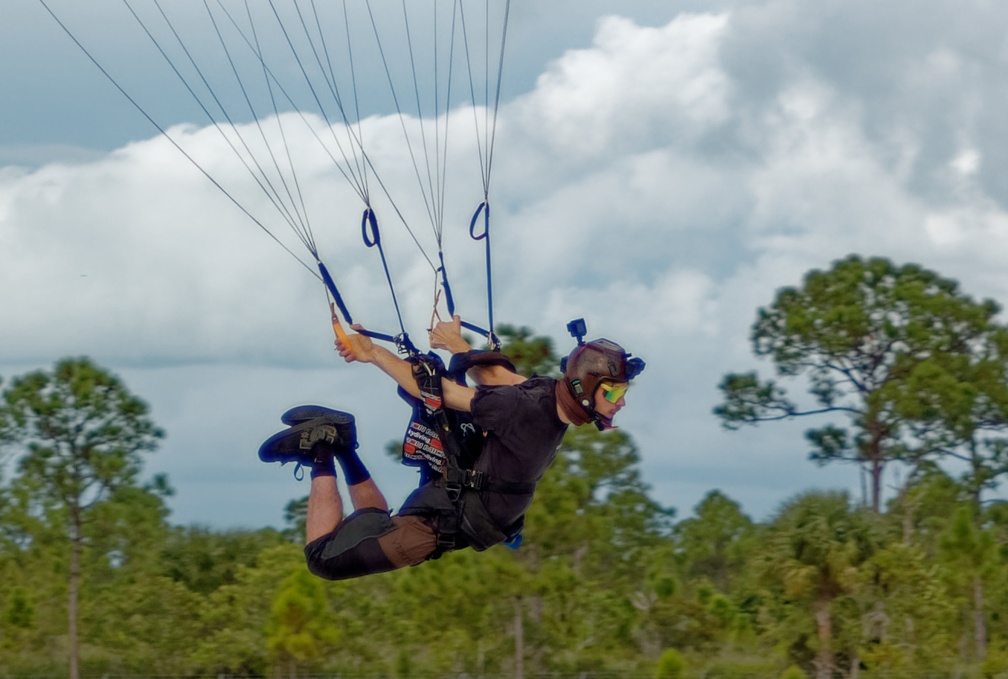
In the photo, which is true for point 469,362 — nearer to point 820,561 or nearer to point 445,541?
point 445,541

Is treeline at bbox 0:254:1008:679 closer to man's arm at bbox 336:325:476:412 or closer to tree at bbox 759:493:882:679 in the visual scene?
tree at bbox 759:493:882:679

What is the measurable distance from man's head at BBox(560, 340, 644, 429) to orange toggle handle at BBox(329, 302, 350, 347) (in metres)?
1.01

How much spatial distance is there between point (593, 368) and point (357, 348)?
1.10 m

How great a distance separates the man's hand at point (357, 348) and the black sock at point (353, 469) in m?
0.53

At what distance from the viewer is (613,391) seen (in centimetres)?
684

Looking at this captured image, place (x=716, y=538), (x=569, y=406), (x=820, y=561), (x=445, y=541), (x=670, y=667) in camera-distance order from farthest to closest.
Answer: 1. (x=716, y=538)
2. (x=670, y=667)
3. (x=820, y=561)
4. (x=445, y=541)
5. (x=569, y=406)

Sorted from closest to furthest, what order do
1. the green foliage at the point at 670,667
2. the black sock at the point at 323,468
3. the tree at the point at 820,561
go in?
the black sock at the point at 323,468
the tree at the point at 820,561
the green foliage at the point at 670,667

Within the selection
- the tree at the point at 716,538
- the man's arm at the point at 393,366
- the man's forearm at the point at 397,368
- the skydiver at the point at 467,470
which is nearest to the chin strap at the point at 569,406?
the skydiver at the point at 467,470

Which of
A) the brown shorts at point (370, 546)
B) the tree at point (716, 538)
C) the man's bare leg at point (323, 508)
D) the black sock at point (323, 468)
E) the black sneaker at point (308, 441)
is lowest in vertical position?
the brown shorts at point (370, 546)

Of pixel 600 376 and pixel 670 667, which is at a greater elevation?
pixel 600 376

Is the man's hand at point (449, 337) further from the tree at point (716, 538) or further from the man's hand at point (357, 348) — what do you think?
the tree at point (716, 538)

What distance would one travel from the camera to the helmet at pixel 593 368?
6758mm

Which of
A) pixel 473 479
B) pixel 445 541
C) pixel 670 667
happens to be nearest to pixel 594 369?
pixel 473 479

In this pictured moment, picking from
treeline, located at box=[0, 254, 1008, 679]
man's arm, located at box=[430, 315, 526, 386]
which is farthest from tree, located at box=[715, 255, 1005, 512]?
man's arm, located at box=[430, 315, 526, 386]
